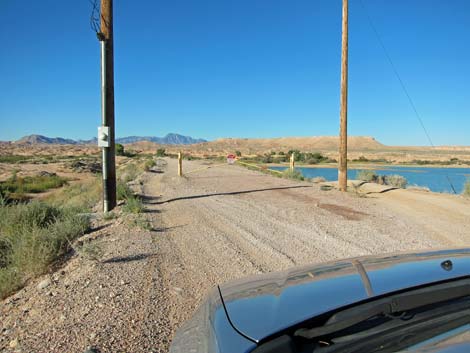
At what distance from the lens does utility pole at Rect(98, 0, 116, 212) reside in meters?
10.6

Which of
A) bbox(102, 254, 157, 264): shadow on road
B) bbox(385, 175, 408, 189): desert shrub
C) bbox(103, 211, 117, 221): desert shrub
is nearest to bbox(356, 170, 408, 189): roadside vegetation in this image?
bbox(385, 175, 408, 189): desert shrub

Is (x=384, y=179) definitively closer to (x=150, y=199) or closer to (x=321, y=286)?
(x=150, y=199)

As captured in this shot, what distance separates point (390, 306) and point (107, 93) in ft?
33.1

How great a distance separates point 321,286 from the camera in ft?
7.61

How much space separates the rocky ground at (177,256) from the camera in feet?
13.2

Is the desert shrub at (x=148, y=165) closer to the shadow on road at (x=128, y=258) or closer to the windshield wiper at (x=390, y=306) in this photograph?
the shadow on road at (x=128, y=258)

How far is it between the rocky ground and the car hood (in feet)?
5.57

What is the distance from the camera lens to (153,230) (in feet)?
27.8

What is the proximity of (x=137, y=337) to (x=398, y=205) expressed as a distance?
11318mm

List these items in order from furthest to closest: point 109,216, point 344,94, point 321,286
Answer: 1. point 344,94
2. point 109,216
3. point 321,286

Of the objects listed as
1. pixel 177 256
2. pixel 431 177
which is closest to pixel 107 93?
pixel 177 256

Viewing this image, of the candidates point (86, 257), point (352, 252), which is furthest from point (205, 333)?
point (352, 252)

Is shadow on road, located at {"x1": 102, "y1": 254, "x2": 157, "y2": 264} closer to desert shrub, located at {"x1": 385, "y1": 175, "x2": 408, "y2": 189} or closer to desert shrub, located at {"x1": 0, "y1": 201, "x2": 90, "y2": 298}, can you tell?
desert shrub, located at {"x1": 0, "y1": 201, "x2": 90, "y2": 298}

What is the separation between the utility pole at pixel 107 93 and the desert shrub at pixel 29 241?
5.75ft
